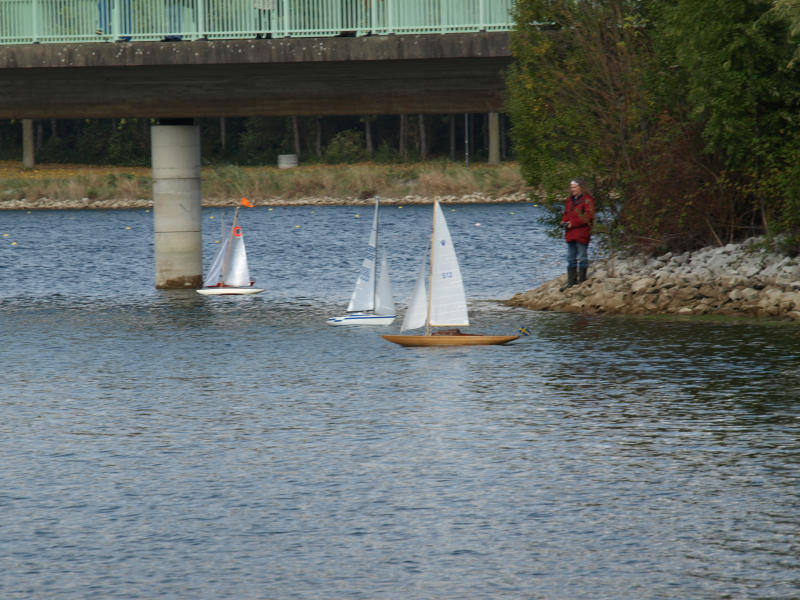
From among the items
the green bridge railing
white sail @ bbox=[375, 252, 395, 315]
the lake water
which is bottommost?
the lake water

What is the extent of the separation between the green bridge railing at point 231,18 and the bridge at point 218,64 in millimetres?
37

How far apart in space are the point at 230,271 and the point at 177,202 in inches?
98.0

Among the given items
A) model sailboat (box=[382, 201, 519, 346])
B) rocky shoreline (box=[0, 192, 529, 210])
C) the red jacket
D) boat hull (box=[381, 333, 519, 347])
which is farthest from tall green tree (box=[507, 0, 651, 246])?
rocky shoreline (box=[0, 192, 529, 210])

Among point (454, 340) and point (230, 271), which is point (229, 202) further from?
point (454, 340)

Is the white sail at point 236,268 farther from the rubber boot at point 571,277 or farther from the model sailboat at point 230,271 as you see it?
the rubber boot at point 571,277

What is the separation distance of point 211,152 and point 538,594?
110m

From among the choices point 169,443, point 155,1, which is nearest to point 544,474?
point 169,443

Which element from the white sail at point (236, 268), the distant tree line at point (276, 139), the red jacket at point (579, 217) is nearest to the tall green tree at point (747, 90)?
the red jacket at point (579, 217)

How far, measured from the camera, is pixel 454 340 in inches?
1017

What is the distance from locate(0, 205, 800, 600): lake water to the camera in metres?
11.4

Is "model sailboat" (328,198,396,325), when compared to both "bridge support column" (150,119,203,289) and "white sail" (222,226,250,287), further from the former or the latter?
"bridge support column" (150,119,203,289)

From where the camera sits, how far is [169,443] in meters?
17.0

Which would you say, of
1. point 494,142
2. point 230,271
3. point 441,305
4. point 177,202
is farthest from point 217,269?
point 494,142

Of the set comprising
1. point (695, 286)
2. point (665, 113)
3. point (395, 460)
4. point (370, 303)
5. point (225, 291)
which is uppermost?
point (665, 113)
